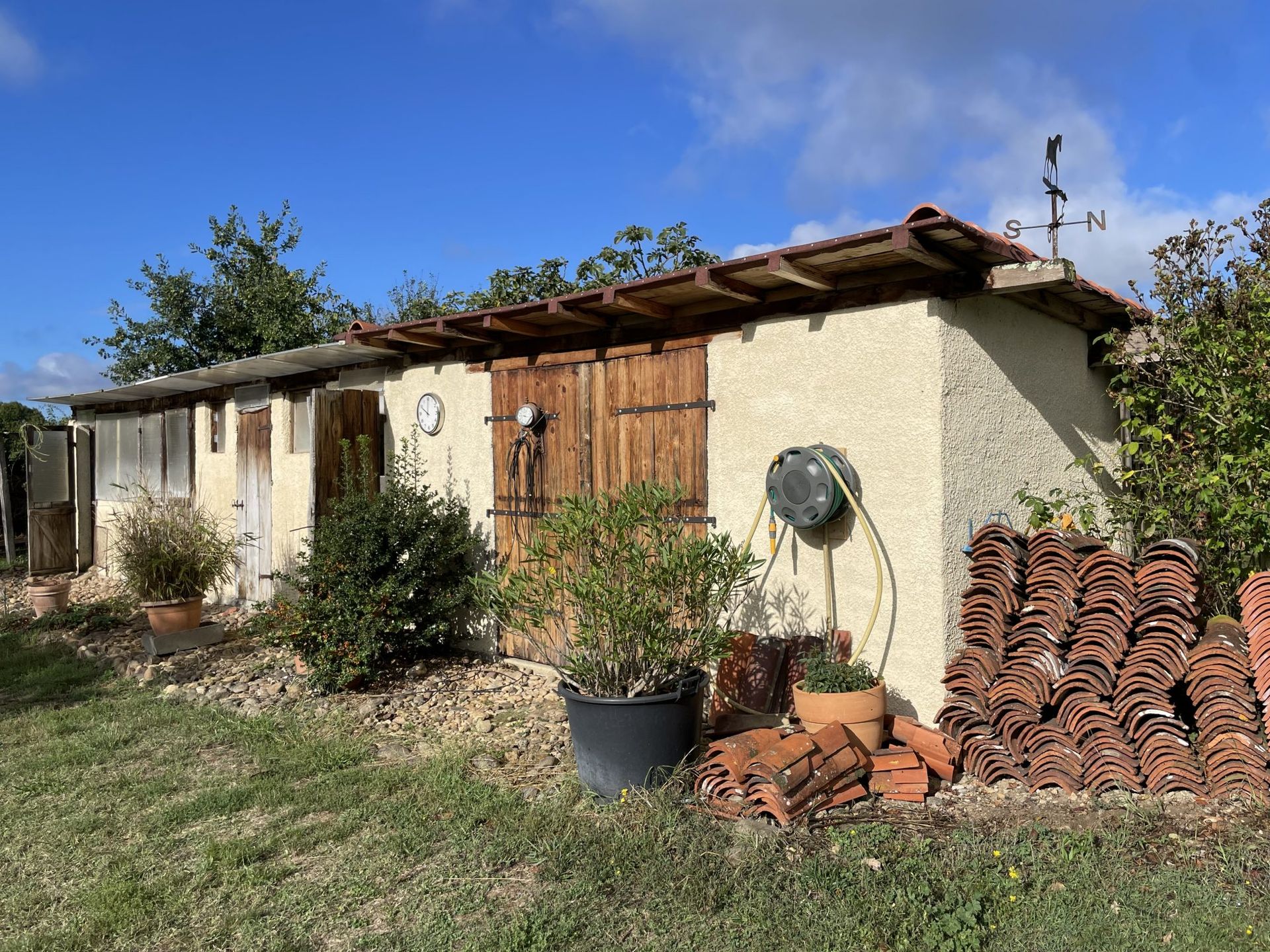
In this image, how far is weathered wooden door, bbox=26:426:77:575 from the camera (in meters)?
11.4

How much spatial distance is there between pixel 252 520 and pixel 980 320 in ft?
22.9

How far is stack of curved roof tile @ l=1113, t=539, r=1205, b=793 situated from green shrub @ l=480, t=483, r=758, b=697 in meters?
1.80

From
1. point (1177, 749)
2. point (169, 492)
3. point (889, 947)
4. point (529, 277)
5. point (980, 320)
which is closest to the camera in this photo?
point (889, 947)

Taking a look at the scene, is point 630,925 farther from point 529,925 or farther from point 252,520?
point 252,520

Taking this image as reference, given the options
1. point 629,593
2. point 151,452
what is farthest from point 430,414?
point 151,452

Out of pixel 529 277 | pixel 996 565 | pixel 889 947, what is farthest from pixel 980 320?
pixel 529 277

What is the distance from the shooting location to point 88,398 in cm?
1084

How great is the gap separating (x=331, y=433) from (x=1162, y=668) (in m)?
5.91

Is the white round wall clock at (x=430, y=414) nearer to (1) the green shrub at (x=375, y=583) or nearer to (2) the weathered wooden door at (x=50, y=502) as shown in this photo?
(1) the green shrub at (x=375, y=583)

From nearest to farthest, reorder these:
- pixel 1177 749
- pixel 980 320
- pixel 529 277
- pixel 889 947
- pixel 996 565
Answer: pixel 889 947, pixel 1177 749, pixel 996 565, pixel 980 320, pixel 529 277

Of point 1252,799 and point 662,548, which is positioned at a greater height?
point 662,548

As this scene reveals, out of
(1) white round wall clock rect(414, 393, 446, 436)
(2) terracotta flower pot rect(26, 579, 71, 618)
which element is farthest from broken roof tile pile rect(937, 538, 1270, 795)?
(2) terracotta flower pot rect(26, 579, 71, 618)

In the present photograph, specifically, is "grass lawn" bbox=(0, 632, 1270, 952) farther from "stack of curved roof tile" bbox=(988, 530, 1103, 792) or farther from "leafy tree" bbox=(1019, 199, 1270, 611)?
"leafy tree" bbox=(1019, 199, 1270, 611)

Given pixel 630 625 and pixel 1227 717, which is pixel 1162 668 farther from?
pixel 630 625
